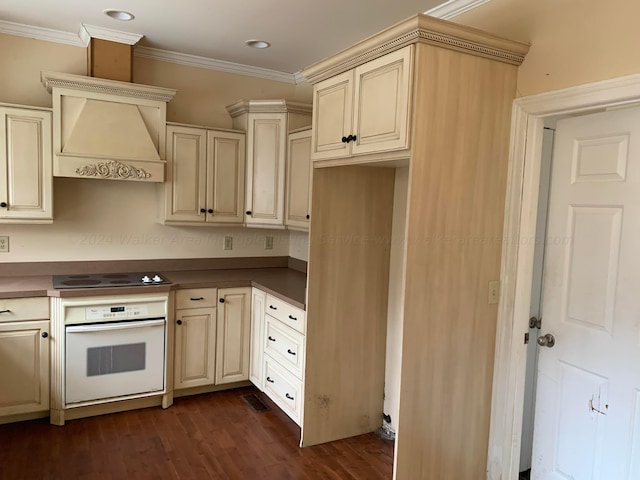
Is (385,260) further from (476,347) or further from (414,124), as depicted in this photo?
(414,124)

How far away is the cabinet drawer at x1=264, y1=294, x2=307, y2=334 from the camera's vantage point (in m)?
2.91

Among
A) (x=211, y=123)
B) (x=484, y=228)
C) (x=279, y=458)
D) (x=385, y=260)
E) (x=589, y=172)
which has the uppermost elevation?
(x=211, y=123)

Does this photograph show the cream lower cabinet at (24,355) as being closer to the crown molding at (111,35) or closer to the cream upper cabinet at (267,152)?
the cream upper cabinet at (267,152)

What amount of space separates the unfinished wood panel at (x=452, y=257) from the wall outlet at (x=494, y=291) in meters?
0.03

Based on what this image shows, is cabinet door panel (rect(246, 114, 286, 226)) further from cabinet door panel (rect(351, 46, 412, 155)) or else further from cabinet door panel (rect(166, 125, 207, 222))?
cabinet door panel (rect(351, 46, 412, 155))

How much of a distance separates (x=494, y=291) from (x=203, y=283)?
2.03 meters

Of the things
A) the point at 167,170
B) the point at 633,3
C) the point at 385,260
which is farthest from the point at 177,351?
the point at 633,3

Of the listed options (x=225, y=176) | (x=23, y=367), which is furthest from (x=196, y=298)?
(x=23, y=367)

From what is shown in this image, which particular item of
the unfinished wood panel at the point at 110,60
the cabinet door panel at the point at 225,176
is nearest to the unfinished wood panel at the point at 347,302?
the cabinet door panel at the point at 225,176

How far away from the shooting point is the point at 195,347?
3436 millimetres

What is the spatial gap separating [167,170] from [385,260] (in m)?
1.77

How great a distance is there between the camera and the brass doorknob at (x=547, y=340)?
222 cm

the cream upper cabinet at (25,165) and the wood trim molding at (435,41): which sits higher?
the wood trim molding at (435,41)

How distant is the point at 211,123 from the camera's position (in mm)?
3973
